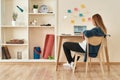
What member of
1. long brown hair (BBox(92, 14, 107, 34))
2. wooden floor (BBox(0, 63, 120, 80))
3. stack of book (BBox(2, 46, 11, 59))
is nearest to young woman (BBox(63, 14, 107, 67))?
long brown hair (BBox(92, 14, 107, 34))

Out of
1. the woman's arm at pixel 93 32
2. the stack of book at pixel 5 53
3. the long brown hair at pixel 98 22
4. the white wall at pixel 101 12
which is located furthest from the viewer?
the stack of book at pixel 5 53

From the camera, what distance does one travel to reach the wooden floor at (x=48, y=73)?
4250 millimetres

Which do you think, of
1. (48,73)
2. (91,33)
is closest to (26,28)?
(48,73)

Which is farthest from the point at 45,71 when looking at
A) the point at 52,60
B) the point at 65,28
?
the point at 65,28

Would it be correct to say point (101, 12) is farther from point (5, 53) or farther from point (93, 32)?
point (5, 53)

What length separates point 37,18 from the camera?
19.6 ft

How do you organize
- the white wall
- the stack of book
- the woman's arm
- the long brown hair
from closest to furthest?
the woman's arm < the long brown hair < the white wall < the stack of book

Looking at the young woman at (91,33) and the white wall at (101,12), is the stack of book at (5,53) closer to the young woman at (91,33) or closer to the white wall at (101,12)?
the white wall at (101,12)

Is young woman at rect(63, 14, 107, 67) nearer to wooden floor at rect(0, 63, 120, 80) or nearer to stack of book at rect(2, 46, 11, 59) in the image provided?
wooden floor at rect(0, 63, 120, 80)

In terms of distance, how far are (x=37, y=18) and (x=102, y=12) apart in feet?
5.00

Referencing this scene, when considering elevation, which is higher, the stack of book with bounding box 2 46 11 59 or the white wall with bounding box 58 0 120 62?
the white wall with bounding box 58 0 120 62

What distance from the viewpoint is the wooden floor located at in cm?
425

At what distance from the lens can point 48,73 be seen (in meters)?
4.65

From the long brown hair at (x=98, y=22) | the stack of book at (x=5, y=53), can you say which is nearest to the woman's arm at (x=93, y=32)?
the long brown hair at (x=98, y=22)
